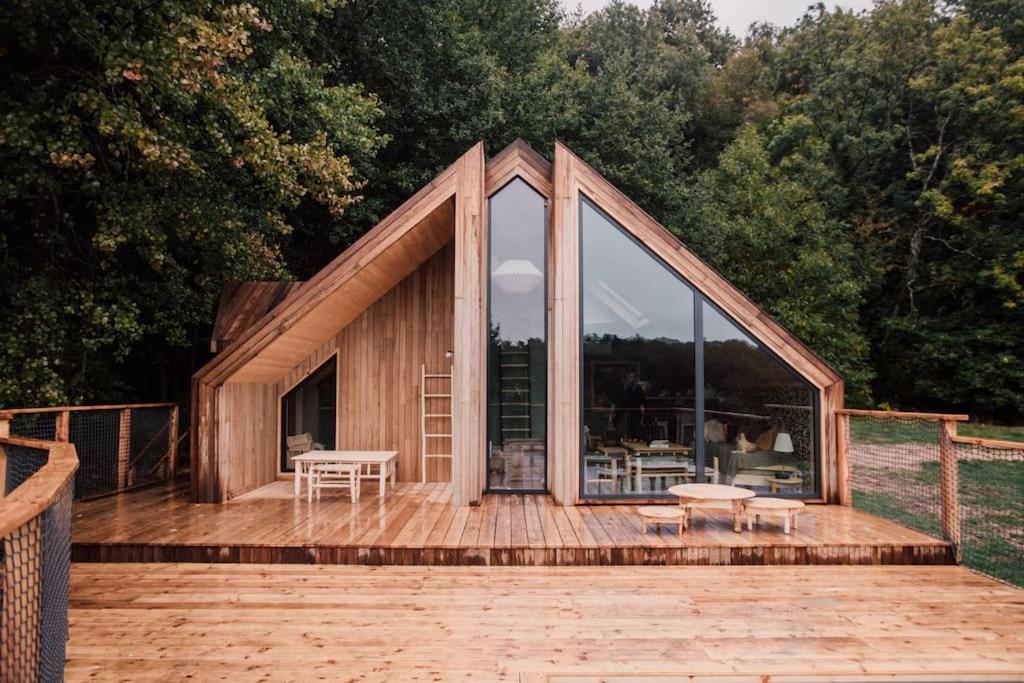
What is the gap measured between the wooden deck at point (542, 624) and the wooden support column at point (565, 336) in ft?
6.11

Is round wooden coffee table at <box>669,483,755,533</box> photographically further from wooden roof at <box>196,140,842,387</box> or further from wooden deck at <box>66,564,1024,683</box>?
wooden roof at <box>196,140,842,387</box>

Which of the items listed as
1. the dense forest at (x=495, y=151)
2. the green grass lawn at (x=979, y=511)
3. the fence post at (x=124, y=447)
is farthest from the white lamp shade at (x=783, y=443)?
the fence post at (x=124, y=447)

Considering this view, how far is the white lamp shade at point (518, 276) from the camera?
25.8 ft

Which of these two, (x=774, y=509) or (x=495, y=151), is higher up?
(x=495, y=151)

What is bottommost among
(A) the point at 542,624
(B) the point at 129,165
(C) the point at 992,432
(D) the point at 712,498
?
(A) the point at 542,624

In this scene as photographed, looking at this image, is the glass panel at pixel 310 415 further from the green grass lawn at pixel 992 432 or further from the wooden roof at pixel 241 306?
the green grass lawn at pixel 992 432

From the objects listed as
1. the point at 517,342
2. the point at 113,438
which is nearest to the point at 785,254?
the point at 517,342

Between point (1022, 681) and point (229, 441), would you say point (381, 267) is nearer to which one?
point (229, 441)

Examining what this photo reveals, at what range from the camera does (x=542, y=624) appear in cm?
416

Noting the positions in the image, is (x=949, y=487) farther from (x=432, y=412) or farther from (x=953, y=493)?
(x=432, y=412)

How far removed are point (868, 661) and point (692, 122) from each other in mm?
21119

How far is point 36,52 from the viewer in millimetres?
7168

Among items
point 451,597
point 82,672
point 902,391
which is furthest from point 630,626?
point 902,391

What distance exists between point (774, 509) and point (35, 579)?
552 cm
